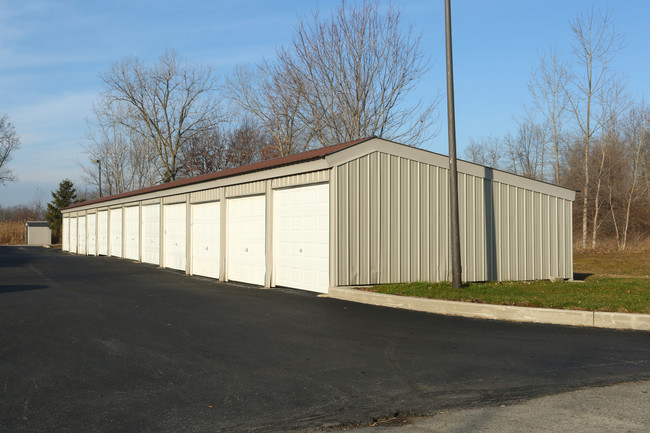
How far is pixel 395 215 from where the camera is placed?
14125mm

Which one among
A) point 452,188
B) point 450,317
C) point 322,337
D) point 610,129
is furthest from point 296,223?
point 610,129

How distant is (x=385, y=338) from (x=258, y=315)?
296 cm

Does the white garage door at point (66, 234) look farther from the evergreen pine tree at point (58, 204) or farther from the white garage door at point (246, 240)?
the white garage door at point (246, 240)

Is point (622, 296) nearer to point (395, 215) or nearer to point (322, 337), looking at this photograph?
point (395, 215)

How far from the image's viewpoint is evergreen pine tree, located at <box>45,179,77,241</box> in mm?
65000

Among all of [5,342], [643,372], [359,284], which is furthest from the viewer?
[359,284]

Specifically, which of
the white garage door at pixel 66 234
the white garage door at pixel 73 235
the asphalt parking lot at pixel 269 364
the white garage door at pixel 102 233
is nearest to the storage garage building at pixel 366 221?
the asphalt parking lot at pixel 269 364

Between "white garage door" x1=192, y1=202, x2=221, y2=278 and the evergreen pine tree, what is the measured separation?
50.8m

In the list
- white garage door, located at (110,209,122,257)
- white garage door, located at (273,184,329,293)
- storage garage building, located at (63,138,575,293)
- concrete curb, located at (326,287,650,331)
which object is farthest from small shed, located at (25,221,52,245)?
concrete curb, located at (326,287,650,331)

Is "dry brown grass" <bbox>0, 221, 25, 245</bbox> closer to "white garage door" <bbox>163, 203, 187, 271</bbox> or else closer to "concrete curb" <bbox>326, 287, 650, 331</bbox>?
"white garage door" <bbox>163, 203, 187, 271</bbox>

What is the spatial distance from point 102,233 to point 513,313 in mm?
30392

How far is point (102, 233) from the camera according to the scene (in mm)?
35188

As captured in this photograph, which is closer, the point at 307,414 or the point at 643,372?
the point at 307,414

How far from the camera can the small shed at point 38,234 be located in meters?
61.3
